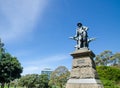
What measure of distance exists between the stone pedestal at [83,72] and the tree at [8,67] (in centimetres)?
3211

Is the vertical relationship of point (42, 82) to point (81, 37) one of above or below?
above

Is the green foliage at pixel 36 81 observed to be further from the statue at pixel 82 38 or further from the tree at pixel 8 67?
the statue at pixel 82 38

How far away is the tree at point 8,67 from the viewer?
3953 centimetres

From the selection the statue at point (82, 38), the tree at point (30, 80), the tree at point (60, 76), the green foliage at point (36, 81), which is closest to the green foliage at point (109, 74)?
the statue at point (82, 38)

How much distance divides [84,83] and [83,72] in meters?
0.59

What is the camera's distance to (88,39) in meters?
10.4

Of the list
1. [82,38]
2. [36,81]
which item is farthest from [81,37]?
[36,81]

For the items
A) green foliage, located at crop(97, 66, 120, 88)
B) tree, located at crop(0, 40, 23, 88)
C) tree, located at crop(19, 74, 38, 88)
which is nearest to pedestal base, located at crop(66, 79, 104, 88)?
Answer: green foliage, located at crop(97, 66, 120, 88)

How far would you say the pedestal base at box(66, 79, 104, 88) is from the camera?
9.16 meters

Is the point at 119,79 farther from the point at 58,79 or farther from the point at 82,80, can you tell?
the point at 58,79

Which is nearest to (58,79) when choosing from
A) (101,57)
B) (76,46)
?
(101,57)

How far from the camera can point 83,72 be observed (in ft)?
31.9

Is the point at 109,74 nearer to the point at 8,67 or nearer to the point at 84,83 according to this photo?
the point at 84,83

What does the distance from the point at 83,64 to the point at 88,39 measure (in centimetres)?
150
